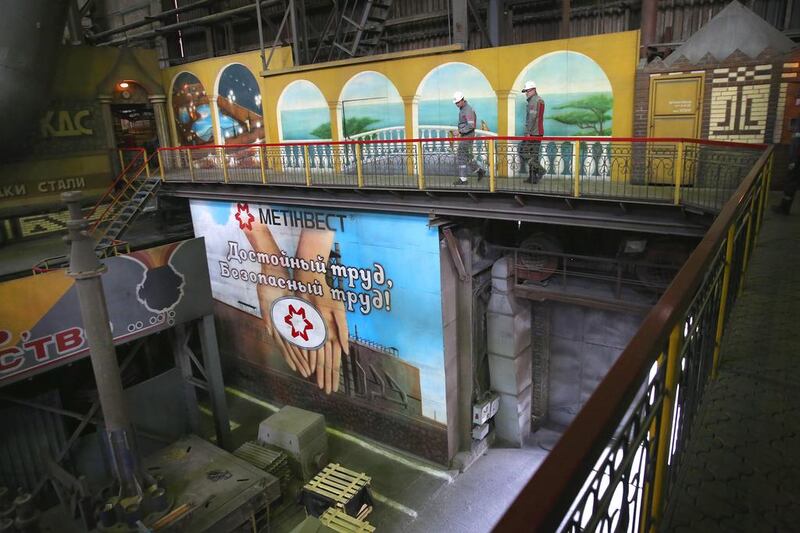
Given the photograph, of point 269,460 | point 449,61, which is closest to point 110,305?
point 269,460

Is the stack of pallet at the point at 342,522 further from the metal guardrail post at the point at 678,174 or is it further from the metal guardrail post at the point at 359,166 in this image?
the metal guardrail post at the point at 678,174

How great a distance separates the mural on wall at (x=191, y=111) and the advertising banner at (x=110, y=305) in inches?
284

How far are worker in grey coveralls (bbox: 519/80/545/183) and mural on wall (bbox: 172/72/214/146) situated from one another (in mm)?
11133

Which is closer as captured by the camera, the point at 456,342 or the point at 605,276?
the point at 605,276

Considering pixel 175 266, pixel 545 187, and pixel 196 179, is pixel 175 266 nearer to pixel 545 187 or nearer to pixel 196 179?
pixel 196 179

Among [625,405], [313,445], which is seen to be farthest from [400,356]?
[625,405]

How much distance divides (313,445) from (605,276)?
7433 millimetres

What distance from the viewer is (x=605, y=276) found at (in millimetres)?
11305

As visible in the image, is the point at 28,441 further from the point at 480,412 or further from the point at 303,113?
the point at 303,113

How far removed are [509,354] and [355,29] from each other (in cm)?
1017

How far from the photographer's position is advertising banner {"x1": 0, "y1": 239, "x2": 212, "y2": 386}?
940 cm

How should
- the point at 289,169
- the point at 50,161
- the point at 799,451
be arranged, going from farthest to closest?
the point at 50,161 < the point at 289,169 < the point at 799,451

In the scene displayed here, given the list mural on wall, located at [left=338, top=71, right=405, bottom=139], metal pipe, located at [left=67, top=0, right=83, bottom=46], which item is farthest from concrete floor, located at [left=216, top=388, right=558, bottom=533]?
metal pipe, located at [left=67, top=0, right=83, bottom=46]

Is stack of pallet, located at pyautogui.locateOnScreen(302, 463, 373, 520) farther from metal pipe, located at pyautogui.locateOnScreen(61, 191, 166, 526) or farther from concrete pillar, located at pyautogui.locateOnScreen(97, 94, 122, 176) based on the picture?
concrete pillar, located at pyautogui.locateOnScreen(97, 94, 122, 176)
